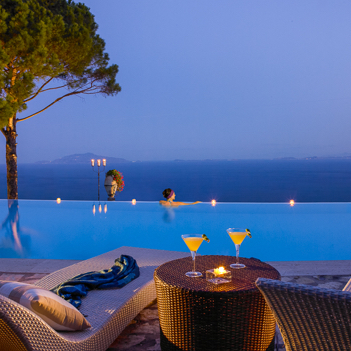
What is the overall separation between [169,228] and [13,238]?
2.35 metres

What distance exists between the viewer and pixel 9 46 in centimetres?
859

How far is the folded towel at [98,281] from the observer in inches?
78.4

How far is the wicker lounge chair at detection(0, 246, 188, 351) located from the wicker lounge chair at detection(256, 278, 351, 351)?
857 millimetres

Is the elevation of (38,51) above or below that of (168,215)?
above

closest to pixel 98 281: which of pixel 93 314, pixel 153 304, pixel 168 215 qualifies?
pixel 93 314

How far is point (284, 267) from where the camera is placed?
3.48 m

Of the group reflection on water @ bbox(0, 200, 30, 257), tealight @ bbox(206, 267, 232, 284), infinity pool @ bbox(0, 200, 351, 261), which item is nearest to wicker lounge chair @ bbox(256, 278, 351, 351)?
tealight @ bbox(206, 267, 232, 284)

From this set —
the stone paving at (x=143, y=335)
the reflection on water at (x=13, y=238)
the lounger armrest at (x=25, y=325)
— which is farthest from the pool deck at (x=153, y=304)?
the lounger armrest at (x=25, y=325)

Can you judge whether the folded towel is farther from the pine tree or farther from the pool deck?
the pine tree

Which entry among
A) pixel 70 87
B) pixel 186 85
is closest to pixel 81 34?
pixel 70 87

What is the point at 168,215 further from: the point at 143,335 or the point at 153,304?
the point at 143,335

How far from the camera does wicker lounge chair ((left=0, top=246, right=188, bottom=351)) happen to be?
118 centimetres

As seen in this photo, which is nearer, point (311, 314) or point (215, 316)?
point (311, 314)

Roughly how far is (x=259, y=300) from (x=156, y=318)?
983 mm
